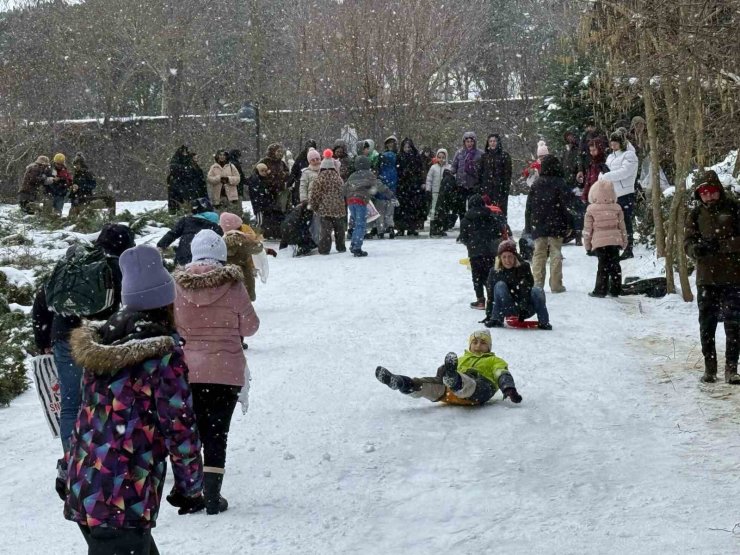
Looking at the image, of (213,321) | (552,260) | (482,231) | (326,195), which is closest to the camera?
(213,321)

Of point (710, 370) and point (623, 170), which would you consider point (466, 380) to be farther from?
point (623, 170)

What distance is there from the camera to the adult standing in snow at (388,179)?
21.8m

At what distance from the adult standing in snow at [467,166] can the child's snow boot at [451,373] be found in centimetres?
1147

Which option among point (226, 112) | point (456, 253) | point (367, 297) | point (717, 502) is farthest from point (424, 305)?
point (226, 112)

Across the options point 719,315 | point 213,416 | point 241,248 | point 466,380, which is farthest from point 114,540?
point 241,248

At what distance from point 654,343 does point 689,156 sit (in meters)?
3.21

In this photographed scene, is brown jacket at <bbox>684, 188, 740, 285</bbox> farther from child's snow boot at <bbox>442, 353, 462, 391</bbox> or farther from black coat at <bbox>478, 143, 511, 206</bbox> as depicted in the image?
black coat at <bbox>478, 143, 511, 206</bbox>

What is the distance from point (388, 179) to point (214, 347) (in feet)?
52.1

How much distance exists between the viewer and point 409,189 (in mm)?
→ 21875

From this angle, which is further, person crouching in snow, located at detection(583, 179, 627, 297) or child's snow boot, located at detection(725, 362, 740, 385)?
person crouching in snow, located at detection(583, 179, 627, 297)

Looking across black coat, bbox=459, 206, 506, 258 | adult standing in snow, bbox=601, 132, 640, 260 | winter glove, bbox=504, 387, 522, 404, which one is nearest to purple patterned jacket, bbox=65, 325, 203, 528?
winter glove, bbox=504, 387, 522, 404

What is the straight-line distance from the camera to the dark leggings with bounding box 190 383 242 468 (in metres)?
6.41

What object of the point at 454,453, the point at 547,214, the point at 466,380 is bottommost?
the point at 454,453

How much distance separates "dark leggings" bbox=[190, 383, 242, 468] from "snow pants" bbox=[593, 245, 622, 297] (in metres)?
8.85
